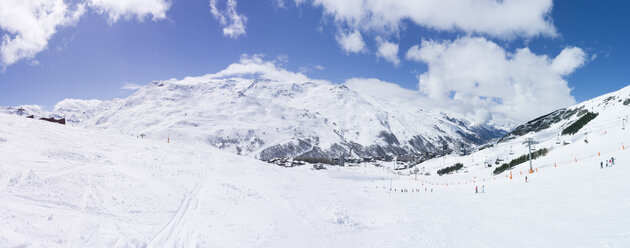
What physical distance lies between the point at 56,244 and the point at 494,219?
27713 millimetres

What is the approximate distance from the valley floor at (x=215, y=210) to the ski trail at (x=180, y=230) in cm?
5

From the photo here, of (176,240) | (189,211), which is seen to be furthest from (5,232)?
(189,211)

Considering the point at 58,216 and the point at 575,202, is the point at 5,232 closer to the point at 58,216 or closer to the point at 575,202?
the point at 58,216

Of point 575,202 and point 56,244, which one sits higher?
point 575,202

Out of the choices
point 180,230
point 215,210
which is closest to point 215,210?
point 215,210

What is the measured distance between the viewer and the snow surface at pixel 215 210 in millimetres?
13594

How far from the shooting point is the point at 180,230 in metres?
15.3

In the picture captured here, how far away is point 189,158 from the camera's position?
1407 inches

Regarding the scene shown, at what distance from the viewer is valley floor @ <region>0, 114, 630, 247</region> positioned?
44.5 feet

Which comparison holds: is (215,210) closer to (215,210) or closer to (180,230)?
(215,210)

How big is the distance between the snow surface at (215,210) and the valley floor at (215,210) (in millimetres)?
67

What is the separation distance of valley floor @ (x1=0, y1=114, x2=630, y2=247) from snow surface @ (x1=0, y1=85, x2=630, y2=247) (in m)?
0.07

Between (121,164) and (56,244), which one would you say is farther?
(121,164)

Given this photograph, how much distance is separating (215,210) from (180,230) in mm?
4752
